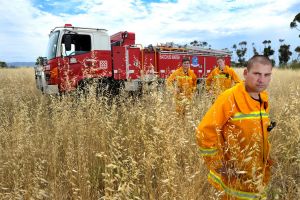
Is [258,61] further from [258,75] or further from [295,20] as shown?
[295,20]

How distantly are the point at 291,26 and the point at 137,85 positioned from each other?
29.7 metres

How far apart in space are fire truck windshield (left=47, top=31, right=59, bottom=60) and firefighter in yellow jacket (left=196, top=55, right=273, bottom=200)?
291 inches

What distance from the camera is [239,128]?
84.6 inches

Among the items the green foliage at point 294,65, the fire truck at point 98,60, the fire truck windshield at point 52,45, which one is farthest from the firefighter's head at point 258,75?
the green foliage at point 294,65

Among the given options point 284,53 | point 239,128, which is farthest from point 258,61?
point 284,53

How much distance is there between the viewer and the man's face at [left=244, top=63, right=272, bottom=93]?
6.93 ft

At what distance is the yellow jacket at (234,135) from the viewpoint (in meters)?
2.04

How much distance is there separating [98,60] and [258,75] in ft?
24.0

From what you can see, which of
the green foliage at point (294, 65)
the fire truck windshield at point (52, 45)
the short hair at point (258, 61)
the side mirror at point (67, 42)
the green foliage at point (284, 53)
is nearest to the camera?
the short hair at point (258, 61)

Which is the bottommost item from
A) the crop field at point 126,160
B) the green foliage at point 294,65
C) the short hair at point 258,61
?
the crop field at point 126,160

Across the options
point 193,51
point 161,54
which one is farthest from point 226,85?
point 193,51

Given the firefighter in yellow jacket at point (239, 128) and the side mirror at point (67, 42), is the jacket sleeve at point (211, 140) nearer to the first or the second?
the firefighter in yellow jacket at point (239, 128)

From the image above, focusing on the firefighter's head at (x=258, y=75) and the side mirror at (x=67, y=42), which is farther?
the side mirror at (x=67, y=42)

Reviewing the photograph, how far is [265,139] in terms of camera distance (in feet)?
7.01
